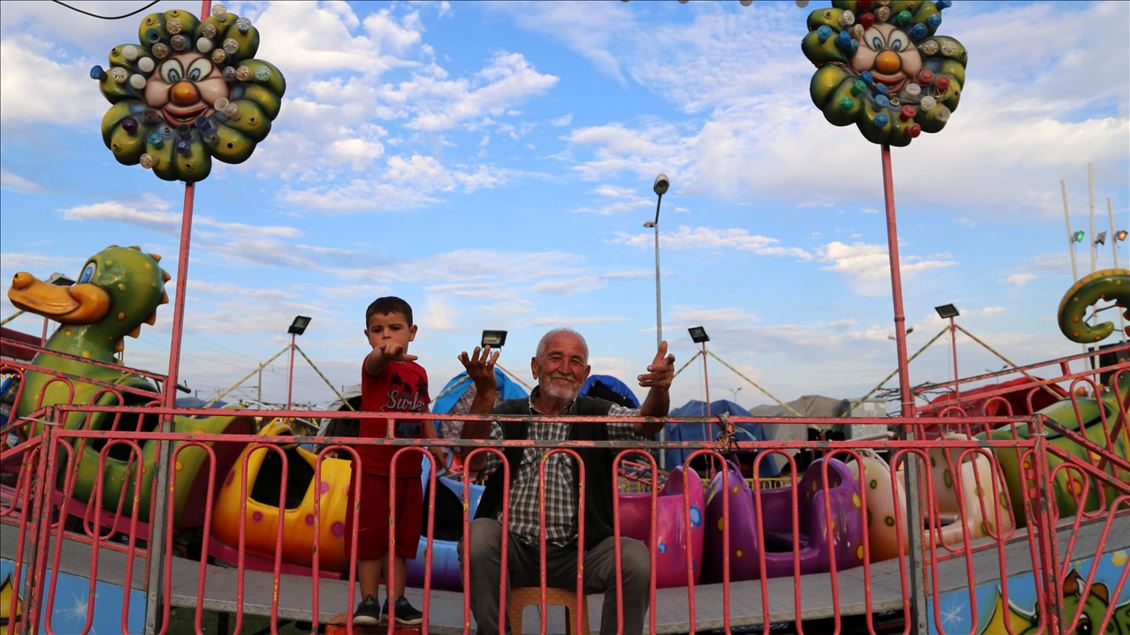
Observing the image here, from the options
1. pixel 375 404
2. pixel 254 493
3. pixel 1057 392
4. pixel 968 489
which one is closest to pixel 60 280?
pixel 254 493

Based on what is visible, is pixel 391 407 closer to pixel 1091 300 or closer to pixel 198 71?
pixel 198 71

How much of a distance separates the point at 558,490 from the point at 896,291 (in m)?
2.54

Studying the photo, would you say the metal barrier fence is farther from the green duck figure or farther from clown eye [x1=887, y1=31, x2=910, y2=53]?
clown eye [x1=887, y1=31, x2=910, y2=53]

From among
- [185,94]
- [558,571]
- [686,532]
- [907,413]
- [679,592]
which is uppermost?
[185,94]

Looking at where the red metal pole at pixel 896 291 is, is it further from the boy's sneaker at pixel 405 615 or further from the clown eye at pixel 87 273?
the clown eye at pixel 87 273

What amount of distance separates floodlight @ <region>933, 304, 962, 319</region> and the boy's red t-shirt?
13732mm

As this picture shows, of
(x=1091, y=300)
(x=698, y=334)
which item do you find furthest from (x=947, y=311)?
(x=1091, y=300)

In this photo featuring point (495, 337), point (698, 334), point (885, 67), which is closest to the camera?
point (885, 67)

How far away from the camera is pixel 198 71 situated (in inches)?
183

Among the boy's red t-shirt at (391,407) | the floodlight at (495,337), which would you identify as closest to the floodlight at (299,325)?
the floodlight at (495,337)

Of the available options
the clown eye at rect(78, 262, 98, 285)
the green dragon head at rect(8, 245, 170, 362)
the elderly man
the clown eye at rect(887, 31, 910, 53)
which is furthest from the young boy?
the clown eye at rect(78, 262, 98, 285)

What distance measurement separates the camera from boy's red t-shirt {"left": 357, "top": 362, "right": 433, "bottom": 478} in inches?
158

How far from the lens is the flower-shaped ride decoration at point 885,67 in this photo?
191 inches

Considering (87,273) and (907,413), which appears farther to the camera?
(87,273)
